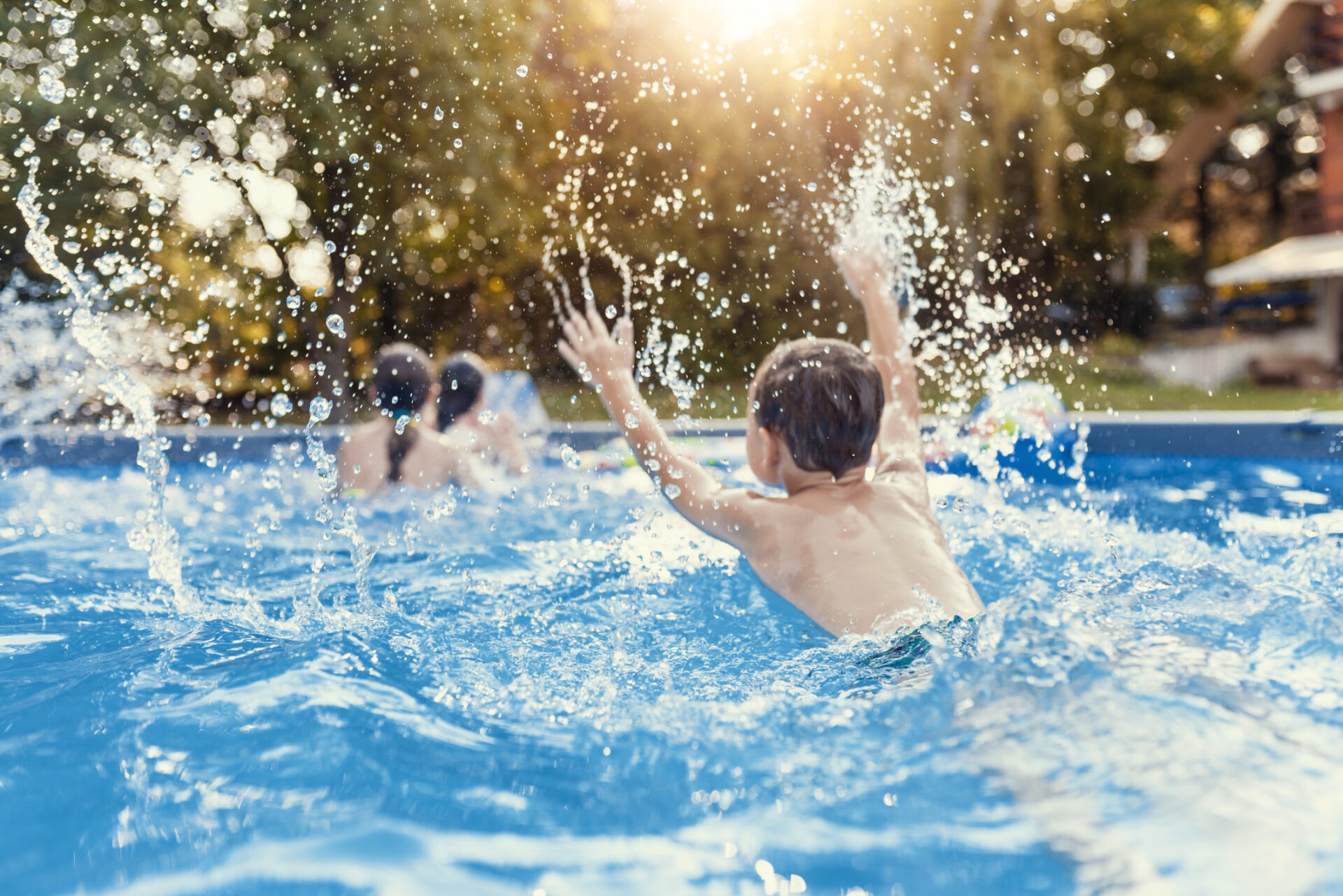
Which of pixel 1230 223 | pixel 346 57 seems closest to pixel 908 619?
pixel 346 57

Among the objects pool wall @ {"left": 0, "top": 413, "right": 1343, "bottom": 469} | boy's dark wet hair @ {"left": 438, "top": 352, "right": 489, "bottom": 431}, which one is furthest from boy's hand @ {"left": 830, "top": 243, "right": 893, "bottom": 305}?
pool wall @ {"left": 0, "top": 413, "right": 1343, "bottom": 469}

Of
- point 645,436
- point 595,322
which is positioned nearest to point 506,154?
point 595,322

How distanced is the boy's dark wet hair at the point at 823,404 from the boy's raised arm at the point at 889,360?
1.32 ft

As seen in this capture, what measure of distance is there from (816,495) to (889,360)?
779 mm

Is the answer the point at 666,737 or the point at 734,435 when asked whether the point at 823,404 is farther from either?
the point at 734,435

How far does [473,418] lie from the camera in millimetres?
6832

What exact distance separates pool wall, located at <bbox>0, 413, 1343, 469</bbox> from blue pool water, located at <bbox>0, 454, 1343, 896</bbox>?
329cm

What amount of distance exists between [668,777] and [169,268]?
13739 mm

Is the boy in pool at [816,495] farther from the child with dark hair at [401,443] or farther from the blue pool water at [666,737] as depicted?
the child with dark hair at [401,443]

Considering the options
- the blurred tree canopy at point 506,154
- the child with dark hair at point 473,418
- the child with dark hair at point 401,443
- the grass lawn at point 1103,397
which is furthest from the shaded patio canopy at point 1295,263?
the child with dark hair at point 401,443

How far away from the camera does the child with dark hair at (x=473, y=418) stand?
608 cm

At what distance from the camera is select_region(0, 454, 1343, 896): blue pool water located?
1.83 meters

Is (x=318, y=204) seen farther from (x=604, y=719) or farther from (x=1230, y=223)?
(x=1230, y=223)

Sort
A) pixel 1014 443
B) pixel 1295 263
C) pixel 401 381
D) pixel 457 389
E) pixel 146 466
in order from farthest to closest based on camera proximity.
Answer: pixel 1295 263, pixel 1014 443, pixel 457 389, pixel 401 381, pixel 146 466
